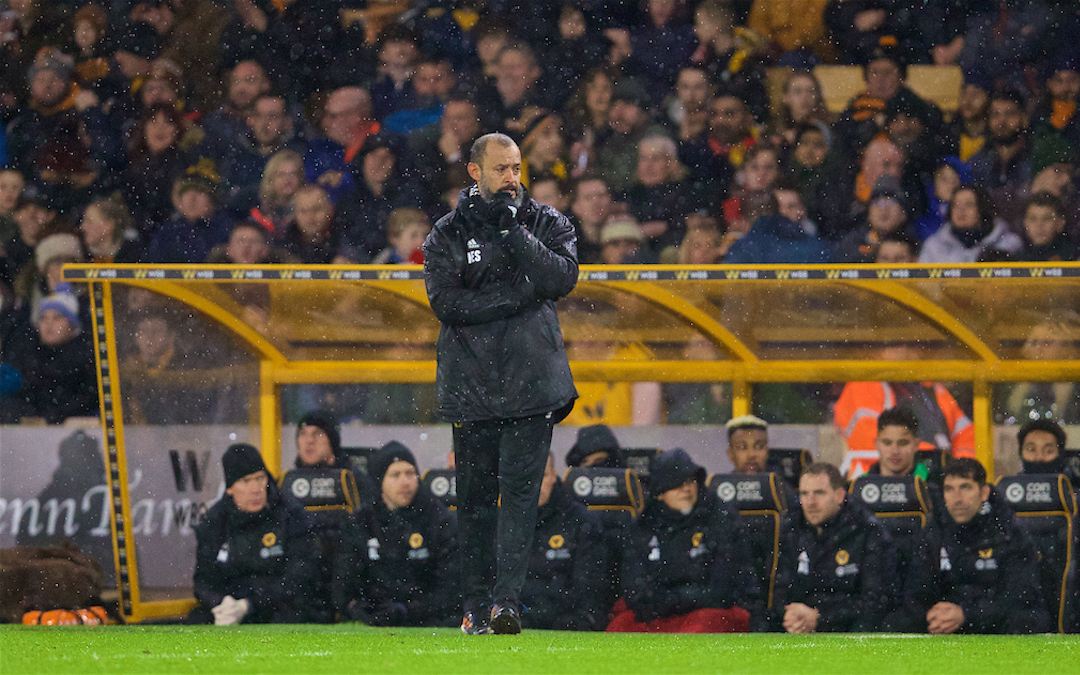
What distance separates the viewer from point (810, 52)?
418 inches

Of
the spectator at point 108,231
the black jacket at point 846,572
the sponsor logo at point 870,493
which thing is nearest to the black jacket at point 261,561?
the black jacket at point 846,572

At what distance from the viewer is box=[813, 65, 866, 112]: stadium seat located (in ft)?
33.7

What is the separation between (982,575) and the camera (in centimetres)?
665

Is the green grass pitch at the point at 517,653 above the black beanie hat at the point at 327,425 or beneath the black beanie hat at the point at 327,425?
beneath

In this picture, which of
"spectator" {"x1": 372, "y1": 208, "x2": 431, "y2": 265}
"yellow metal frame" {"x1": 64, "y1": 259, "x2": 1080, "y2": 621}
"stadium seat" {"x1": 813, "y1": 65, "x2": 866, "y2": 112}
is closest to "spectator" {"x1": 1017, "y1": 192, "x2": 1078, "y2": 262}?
"yellow metal frame" {"x1": 64, "y1": 259, "x2": 1080, "y2": 621}

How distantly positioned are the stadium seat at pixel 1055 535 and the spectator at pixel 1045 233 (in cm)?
222

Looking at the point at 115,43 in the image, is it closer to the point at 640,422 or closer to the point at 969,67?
the point at 640,422

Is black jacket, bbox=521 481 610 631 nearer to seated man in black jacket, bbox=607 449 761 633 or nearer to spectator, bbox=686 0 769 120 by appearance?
seated man in black jacket, bbox=607 449 761 633

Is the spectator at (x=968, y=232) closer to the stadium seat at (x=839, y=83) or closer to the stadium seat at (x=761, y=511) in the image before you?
the stadium seat at (x=839, y=83)

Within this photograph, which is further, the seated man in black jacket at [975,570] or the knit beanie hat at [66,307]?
the knit beanie hat at [66,307]

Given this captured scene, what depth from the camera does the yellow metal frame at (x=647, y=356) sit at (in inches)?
273

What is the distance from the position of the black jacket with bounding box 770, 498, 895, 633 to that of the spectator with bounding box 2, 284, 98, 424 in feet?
15.0

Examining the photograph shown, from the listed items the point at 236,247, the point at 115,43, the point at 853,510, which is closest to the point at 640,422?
the point at 853,510

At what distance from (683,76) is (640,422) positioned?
328 cm
